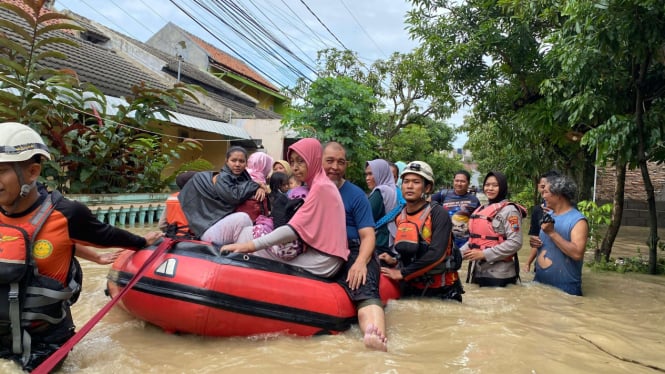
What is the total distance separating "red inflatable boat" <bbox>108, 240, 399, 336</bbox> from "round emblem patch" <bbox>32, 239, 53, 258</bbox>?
2.91ft

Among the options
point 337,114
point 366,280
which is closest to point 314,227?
point 366,280

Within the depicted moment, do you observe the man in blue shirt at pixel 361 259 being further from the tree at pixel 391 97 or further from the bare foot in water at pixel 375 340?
the tree at pixel 391 97

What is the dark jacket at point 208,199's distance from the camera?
3.70 m

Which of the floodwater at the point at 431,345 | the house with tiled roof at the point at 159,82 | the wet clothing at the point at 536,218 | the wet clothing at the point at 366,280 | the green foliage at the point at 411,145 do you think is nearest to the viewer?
the floodwater at the point at 431,345

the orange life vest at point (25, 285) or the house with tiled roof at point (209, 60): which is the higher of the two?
the house with tiled roof at point (209, 60)

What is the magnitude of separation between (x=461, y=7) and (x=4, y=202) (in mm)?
8780

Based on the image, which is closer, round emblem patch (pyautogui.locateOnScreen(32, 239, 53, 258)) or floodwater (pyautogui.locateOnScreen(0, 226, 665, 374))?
round emblem patch (pyautogui.locateOnScreen(32, 239, 53, 258))

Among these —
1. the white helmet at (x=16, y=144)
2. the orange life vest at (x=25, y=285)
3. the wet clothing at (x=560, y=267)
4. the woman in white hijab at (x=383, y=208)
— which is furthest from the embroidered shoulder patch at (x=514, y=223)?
the white helmet at (x=16, y=144)

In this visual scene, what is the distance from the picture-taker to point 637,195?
16000 mm

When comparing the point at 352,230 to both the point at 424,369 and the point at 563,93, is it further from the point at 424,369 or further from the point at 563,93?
the point at 563,93

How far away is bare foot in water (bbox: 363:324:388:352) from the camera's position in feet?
9.79

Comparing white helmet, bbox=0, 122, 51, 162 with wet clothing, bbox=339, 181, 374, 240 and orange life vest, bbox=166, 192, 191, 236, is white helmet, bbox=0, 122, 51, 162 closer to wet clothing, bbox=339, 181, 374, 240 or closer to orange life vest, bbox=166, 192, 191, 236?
orange life vest, bbox=166, 192, 191, 236

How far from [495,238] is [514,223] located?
0.72 ft

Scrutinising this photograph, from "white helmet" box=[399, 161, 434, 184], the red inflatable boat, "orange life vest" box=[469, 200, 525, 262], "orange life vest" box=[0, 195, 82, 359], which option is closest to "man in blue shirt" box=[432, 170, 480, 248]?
"orange life vest" box=[469, 200, 525, 262]
